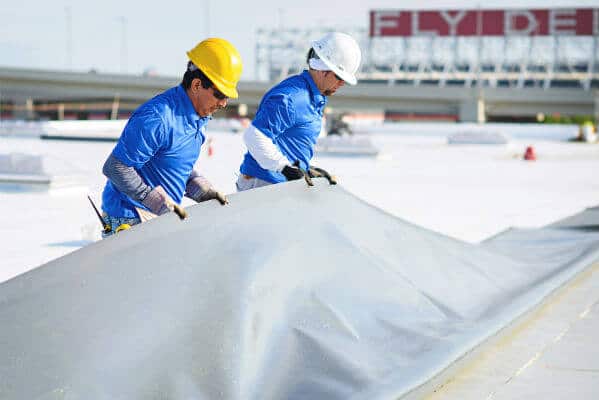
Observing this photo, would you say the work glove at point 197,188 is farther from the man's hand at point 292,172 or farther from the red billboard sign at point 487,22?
the red billboard sign at point 487,22

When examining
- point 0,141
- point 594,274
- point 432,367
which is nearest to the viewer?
point 432,367

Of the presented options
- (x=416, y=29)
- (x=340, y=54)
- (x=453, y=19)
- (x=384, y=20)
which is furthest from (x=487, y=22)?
(x=340, y=54)

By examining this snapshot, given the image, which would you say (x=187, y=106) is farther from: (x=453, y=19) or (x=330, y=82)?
(x=453, y=19)

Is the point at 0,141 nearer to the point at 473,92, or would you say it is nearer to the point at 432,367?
the point at 432,367

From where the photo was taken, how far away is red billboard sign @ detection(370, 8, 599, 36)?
329ft

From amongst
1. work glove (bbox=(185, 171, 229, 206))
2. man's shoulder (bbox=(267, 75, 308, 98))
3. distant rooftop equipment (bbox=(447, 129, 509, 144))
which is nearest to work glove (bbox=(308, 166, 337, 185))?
man's shoulder (bbox=(267, 75, 308, 98))

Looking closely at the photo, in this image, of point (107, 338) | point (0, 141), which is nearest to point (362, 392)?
point (107, 338)

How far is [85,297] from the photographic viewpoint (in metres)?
4.77

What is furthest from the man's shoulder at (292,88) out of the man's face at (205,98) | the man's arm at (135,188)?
the man's arm at (135,188)

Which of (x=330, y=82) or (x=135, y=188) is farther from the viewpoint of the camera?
(x=330, y=82)

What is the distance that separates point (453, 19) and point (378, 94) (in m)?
21.5

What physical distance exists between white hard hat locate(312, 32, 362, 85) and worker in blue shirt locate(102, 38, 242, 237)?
1.30m

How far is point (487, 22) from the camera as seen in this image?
101 metres

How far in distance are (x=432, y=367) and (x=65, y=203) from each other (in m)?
11.2
